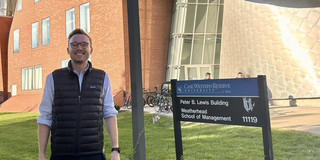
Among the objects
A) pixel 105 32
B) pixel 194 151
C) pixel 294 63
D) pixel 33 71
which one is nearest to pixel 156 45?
pixel 105 32

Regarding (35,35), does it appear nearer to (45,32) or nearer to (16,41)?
(45,32)

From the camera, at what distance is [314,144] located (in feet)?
23.6

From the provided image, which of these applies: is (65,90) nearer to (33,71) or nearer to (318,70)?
(318,70)

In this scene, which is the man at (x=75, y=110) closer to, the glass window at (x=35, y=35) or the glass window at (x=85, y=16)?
the glass window at (x=85, y=16)

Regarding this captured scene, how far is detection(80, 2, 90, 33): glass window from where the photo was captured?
2560 cm

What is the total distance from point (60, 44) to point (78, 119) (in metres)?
27.1

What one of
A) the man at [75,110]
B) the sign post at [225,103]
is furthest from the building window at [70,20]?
the man at [75,110]

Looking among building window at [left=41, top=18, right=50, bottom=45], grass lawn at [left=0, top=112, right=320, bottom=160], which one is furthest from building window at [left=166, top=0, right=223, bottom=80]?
grass lawn at [left=0, top=112, right=320, bottom=160]

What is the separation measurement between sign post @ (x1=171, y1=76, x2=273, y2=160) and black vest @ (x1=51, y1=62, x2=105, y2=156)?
1.74 metres

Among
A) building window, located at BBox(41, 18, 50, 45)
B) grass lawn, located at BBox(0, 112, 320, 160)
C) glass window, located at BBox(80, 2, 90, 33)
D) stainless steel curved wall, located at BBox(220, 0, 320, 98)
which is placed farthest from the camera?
building window, located at BBox(41, 18, 50, 45)

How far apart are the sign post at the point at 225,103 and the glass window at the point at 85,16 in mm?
22016

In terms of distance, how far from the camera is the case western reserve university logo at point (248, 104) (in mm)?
3674

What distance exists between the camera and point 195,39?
24.0 meters

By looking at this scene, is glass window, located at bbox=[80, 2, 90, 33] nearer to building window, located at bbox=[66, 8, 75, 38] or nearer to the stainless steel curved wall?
building window, located at bbox=[66, 8, 75, 38]
